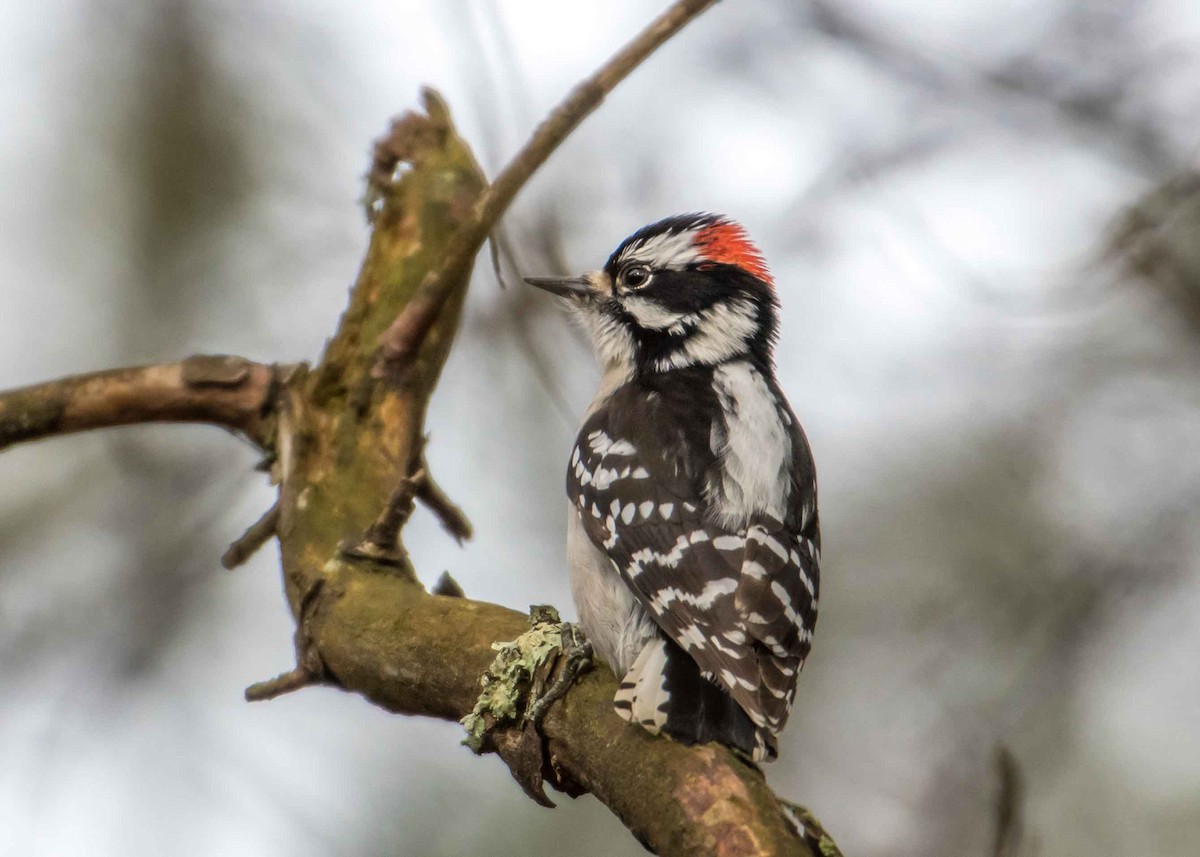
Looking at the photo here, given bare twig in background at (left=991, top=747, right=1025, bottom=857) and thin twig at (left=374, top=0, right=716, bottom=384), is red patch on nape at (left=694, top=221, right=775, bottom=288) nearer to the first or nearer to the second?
thin twig at (left=374, top=0, right=716, bottom=384)

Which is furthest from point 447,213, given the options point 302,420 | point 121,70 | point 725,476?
point 121,70

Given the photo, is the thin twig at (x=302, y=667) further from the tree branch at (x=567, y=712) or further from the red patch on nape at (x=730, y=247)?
the red patch on nape at (x=730, y=247)

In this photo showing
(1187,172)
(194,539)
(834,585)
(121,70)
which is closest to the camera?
(1187,172)

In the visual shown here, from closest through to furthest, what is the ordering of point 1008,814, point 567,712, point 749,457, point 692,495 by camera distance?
point 1008,814 → point 567,712 → point 692,495 → point 749,457

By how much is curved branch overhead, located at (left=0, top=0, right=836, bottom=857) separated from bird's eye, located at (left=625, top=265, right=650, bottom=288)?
68 centimetres

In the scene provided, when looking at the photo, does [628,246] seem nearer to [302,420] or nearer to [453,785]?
[302,420]

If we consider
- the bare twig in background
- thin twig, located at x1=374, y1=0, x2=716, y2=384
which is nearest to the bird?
the bare twig in background

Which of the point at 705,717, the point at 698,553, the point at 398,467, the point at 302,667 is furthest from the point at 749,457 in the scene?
the point at 302,667

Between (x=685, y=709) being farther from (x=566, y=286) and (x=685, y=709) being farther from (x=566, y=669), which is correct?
(x=566, y=286)

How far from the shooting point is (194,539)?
237 inches

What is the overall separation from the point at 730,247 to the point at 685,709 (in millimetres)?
2497

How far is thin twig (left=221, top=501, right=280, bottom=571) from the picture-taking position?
13.4ft

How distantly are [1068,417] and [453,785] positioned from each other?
368 centimetres

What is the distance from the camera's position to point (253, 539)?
163 inches
